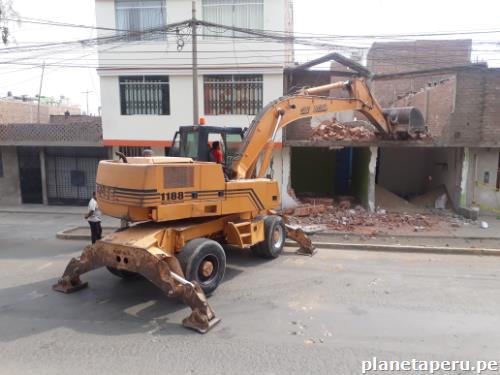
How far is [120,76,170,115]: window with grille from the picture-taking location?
13891 mm

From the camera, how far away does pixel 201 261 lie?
6082 mm

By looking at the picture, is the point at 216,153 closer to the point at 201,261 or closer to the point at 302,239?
the point at 201,261

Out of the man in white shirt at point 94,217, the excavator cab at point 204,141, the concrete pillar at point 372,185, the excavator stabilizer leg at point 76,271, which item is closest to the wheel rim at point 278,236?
the excavator cab at point 204,141

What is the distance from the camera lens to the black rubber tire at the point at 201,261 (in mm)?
5879

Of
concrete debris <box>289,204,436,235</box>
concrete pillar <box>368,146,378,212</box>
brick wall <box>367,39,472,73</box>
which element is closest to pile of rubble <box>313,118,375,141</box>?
concrete pillar <box>368,146,378,212</box>

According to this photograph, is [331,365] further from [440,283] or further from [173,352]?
[440,283]

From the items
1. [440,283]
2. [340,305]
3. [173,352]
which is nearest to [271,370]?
[173,352]

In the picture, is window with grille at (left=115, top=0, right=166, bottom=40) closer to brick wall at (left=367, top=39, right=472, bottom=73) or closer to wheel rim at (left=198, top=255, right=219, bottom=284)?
wheel rim at (left=198, top=255, right=219, bottom=284)

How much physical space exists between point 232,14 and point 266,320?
11.9m

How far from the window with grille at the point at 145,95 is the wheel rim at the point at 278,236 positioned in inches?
298

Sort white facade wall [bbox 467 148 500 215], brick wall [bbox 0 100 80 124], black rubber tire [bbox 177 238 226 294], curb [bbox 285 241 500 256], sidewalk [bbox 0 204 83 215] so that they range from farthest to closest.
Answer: brick wall [bbox 0 100 80 124], sidewalk [bbox 0 204 83 215], white facade wall [bbox 467 148 500 215], curb [bbox 285 241 500 256], black rubber tire [bbox 177 238 226 294]

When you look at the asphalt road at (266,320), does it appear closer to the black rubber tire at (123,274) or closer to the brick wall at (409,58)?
the black rubber tire at (123,274)

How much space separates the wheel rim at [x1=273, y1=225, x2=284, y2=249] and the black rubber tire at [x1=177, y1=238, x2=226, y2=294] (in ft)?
7.71

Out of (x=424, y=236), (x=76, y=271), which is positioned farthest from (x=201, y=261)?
(x=424, y=236)
